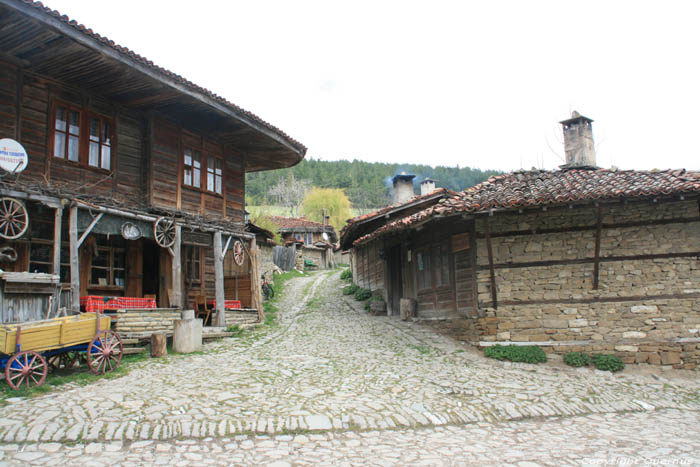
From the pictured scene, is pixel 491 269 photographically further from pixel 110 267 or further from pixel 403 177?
pixel 403 177

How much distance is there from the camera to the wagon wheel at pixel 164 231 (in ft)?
38.4

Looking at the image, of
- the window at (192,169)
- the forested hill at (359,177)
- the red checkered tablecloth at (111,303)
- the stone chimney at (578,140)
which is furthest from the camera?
the forested hill at (359,177)

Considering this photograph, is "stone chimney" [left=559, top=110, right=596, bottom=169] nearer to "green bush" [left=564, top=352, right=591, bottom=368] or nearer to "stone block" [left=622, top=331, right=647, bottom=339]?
"stone block" [left=622, top=331, right=647, bottom=339]

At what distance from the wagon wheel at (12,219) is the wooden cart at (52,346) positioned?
214 centimetres

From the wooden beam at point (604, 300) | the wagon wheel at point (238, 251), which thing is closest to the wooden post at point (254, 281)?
the wagon wheel at point (238, 251)

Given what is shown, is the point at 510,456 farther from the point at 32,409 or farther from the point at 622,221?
the point at 622,221

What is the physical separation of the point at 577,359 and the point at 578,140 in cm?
758

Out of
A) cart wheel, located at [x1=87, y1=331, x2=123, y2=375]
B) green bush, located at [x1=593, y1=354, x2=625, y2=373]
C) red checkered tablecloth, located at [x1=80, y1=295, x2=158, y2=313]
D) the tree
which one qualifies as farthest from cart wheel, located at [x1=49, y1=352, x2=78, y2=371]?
the tree

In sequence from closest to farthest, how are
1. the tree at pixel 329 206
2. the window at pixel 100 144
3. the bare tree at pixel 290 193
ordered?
the window at pixel 100 144 < the tree at pixel 329 206 < the bare tree at pixel 290 193

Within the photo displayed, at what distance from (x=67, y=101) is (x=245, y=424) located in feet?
27.9

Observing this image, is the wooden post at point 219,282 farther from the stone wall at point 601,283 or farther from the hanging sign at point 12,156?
the stone wall at point 601,283

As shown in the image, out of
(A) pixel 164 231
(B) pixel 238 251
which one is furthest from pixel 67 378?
(B) pixel 238 251

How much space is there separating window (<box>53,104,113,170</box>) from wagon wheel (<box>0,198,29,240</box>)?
1.93m

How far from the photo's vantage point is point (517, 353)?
35.7ft
